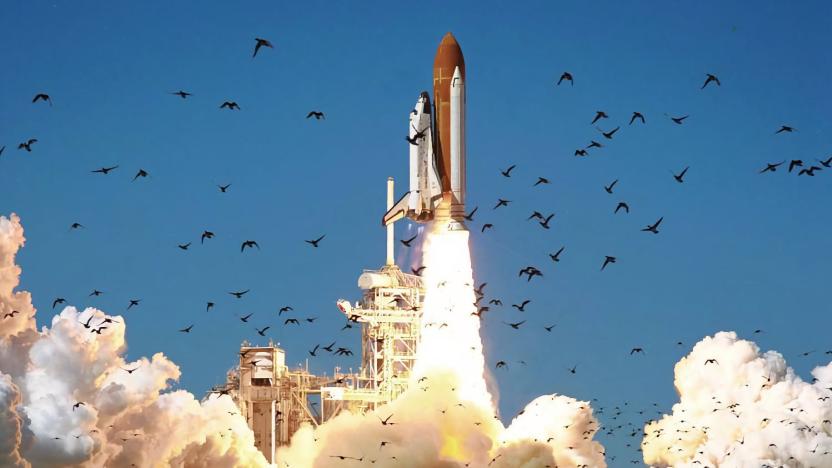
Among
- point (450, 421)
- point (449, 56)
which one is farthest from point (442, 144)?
point (450, 421)

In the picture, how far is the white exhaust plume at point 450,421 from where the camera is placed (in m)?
107

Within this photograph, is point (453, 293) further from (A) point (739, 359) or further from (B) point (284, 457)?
(A) point (739, 359)

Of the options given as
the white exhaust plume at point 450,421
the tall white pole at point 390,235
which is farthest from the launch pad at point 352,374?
the white exhaust plume at point 450,421

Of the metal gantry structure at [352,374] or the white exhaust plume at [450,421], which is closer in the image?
the white exhaust plume at [450,421]

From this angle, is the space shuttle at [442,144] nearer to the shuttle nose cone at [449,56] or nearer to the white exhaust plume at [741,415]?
the shuttle nose cone at [449,56]

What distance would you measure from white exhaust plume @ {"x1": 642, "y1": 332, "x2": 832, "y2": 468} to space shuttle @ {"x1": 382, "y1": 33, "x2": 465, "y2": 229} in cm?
2125

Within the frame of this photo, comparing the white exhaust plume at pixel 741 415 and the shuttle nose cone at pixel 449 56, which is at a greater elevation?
the shuttle nose cone at pixel 449 56

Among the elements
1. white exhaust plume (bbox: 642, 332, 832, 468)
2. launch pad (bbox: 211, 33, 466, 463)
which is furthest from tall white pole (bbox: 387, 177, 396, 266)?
white exhaust plume (bbox: 642, 332, 832, 468)

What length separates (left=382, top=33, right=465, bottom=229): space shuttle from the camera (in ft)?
358

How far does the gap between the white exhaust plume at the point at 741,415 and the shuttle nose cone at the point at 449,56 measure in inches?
1004

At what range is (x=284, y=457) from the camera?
115m

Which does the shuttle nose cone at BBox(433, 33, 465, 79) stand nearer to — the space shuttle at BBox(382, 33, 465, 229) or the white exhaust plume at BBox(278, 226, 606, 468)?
the space shuttle at BBox(382, 33, 465, 229)

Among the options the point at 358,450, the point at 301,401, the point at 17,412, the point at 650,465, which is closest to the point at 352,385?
the point at 301,401

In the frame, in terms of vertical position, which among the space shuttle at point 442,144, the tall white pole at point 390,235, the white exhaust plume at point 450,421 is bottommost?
the white exhaust plume at point 450,421
